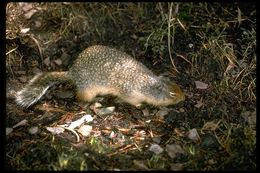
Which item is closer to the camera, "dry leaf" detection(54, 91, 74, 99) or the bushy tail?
the bushy tail

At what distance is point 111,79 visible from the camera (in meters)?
4.49

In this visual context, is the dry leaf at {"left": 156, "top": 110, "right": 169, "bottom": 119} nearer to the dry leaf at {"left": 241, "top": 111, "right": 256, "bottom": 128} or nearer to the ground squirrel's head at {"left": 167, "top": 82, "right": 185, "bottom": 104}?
the ground squirrel's head at {"left": 167, "top": 82, "right": 185, "bottom": 104}

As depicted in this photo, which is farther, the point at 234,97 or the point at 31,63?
the point at 31,63

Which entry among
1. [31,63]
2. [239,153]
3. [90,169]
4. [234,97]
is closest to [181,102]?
[234,97]

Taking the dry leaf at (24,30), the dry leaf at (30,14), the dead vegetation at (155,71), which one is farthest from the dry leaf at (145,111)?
the dry leaf at (30,14)

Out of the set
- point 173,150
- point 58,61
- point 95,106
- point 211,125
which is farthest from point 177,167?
point 58,61

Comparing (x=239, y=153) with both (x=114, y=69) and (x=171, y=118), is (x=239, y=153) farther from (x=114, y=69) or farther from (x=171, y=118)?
(x=114, y=69)

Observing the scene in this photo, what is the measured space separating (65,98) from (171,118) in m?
1.12

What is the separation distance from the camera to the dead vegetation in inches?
144

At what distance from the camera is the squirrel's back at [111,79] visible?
14.5ft

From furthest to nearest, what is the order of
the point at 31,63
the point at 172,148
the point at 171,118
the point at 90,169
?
the point at 31,63, the point at 171,118, the point at 172,148, the point at 90,169

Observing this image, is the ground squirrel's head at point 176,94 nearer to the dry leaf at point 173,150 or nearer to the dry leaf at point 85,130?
the dry leaf at point 173,150

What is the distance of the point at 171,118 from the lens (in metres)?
4.21

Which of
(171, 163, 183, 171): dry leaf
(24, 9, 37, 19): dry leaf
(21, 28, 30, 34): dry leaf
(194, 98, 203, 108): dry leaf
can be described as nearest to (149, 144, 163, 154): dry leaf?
(171, 163, 183, 171): dry leaf
